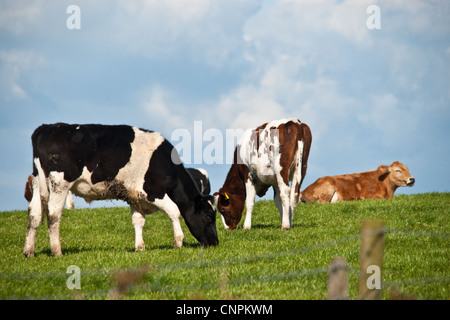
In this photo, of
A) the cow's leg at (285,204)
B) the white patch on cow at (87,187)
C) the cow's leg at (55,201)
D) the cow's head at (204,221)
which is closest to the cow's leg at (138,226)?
the white patch on cow at (87,187)

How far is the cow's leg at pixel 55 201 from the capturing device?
11.2 m

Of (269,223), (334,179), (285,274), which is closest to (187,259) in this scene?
(285,274)

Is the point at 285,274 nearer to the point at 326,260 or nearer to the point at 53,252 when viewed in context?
the point at 326,260

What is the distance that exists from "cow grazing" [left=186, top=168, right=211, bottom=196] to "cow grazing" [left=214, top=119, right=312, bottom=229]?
903cm

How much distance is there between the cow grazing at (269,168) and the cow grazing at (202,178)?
9028mm

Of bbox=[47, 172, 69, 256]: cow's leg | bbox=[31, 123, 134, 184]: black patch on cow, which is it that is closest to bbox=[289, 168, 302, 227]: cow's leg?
bbox=[31, 123, 134, 184]: black patch on cow

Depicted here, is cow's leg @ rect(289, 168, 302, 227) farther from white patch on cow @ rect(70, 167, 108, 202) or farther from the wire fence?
white patch on cow @ rect(70, 167, 108, 202)

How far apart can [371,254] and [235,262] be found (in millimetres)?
4396

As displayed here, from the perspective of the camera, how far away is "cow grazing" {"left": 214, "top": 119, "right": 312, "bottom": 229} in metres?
15.4

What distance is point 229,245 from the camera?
1212 cm

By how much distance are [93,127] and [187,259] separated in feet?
13.3

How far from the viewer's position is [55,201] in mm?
11289

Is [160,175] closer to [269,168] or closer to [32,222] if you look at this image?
[32,222]

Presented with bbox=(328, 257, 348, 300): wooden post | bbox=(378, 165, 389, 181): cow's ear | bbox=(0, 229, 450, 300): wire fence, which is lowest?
bbox=(0, 229, 450, 300): wire fence
